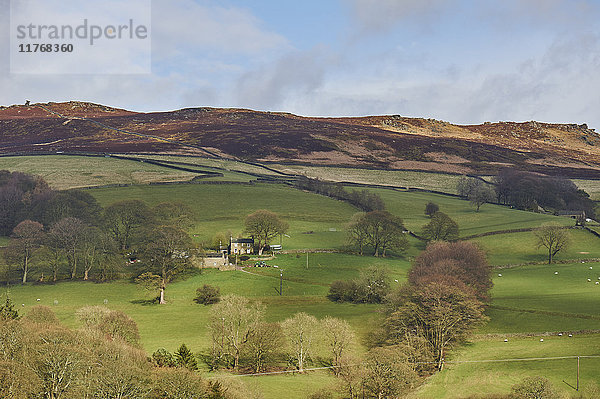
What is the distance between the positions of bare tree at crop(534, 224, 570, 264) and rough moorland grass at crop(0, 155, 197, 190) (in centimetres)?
10463

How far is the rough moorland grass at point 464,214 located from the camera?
448ft

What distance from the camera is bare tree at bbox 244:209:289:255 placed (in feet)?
384

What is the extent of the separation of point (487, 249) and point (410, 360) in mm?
65264

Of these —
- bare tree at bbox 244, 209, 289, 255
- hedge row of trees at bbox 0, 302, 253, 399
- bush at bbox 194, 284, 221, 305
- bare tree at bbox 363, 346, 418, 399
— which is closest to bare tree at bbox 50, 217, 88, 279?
bush at bbox 194, 284, 221, 305

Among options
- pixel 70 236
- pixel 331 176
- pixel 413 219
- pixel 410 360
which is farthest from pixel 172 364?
pixel 331 176

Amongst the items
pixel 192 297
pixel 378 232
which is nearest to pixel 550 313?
pixel 378 232

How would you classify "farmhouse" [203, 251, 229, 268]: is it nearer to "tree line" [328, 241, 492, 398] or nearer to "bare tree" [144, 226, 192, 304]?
"bare tree" [144, 226, 192, 304]

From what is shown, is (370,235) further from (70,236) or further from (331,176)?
(331,176)

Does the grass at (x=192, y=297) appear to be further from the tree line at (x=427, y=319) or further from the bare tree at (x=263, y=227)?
the bare tree at (x=263, y=227)

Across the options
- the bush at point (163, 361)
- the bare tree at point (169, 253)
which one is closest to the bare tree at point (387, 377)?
the bush at point (163, 361)

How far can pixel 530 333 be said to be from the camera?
67.6 meters

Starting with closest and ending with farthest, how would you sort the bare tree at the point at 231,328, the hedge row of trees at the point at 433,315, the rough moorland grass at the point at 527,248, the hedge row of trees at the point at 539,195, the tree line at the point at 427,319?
1. the tree line at the point at 427,319
2. the hedge row of trees at the point at 433,315
3. the bare tree at the point at 231,328
4. the rough moorland grass at the point at 527,248
5. the hedge row of trees at the point at 539,195

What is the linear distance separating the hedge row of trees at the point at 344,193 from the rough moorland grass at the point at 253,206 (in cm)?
337

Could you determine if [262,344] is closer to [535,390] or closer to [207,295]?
[207,295]
